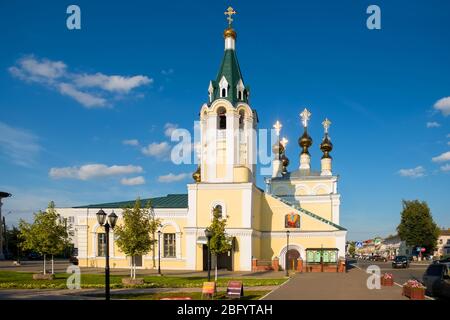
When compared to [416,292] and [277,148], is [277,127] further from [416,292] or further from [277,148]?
[416,292]

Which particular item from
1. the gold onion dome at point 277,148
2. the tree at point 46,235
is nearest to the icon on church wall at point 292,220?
the tree at point 46,235

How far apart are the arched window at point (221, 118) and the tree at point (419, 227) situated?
44532 millimetres

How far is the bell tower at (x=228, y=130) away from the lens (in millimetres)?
39969

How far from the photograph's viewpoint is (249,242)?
38.4m

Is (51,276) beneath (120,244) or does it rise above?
beneath

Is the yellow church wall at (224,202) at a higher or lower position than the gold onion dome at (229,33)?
lower

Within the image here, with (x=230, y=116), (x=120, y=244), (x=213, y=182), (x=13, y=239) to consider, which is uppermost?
(x=230, y=116)

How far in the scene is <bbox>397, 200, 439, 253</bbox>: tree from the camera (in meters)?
71.2

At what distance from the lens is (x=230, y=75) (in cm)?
4138

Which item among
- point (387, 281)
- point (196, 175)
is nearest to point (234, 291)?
point (387, 281)

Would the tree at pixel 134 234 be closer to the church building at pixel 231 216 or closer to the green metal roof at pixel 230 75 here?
the church building at pixel 231 216
